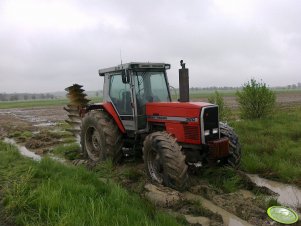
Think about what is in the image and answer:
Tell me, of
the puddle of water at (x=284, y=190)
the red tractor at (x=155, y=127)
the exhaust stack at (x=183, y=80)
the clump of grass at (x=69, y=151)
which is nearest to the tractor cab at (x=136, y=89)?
the red tractor at (x=155, y=127)

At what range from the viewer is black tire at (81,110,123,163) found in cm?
783

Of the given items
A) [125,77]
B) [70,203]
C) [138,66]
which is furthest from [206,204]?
[138,66]

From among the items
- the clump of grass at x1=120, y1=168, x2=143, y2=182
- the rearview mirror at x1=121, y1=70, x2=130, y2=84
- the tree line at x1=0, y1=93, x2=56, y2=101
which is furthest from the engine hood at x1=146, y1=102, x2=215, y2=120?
the tree line at x1=0, y1=93, x2=56, y2=101

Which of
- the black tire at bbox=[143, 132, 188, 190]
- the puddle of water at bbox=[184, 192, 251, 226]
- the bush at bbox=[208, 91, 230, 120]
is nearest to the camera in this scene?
the puddle of water at bbox=[184, 192, 251, 226]

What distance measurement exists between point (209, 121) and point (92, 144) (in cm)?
371

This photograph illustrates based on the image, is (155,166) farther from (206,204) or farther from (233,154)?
(233,154)

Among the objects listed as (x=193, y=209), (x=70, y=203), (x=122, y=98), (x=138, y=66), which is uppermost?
(x=138, y=66)

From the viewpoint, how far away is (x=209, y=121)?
6.60m

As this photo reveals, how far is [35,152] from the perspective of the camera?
10.9 meters

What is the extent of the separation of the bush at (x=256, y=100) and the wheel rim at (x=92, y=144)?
8.04 metres

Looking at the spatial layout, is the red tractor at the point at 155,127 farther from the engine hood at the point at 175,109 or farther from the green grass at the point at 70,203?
the green grass at the point at 70,203

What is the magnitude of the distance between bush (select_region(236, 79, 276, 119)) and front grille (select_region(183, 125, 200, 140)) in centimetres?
841

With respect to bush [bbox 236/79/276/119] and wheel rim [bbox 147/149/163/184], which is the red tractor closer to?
wheel rim [bbox 147/149/163/184]

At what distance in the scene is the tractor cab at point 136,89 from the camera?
7.42 m
